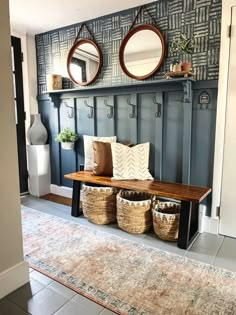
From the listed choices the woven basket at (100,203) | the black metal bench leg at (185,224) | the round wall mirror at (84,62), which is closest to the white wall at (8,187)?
the woven basket at (100,203)

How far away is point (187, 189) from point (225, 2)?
1.72 meters

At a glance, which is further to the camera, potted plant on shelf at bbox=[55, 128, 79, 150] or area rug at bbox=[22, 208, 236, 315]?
potted plant on shelf at bbox=[55, 128, 79, 150]

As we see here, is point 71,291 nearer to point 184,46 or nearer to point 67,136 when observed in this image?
point 67,136

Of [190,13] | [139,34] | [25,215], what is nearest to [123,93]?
[139,34]

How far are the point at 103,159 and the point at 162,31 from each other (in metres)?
1.49

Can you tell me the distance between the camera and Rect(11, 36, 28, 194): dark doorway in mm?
3539

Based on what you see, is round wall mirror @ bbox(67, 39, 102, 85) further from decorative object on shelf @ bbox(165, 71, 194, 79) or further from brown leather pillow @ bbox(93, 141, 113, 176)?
decorative object on shelf @ bbox(165, 71, 194, 79)

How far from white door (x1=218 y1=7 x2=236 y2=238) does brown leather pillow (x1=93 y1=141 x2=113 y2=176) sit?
1196 mm

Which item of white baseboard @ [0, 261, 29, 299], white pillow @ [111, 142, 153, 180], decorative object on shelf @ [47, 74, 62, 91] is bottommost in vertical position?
white baseboard @ [0, 261, 29, 299]

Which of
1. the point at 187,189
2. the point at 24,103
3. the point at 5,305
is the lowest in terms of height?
the point at 5,305

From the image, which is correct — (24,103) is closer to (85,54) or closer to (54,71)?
(54,71)

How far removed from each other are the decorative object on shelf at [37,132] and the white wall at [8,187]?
80.3 inches

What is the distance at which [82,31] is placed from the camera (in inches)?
128

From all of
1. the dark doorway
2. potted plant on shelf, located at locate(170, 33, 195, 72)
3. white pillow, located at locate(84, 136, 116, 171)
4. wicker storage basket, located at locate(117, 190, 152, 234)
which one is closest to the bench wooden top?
wicker storage basket, located at locate(117, 190, 152, 234)
